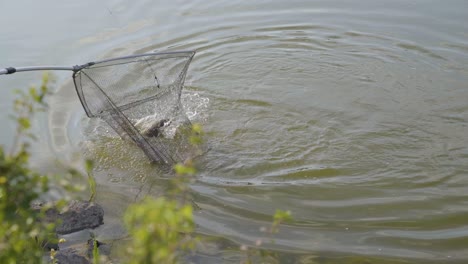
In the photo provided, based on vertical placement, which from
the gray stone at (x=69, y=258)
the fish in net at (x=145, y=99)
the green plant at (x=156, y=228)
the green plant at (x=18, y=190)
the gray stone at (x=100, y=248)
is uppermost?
the fish in net at (x=145, y=99)

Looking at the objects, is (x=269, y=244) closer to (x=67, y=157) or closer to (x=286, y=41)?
(x=67, y=157)

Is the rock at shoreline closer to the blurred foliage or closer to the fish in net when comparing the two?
the fish in net

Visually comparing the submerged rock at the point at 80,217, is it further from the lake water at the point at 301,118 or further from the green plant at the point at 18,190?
the green plant at the point at 18,190

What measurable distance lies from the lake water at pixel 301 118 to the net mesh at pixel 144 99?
35 centimetres

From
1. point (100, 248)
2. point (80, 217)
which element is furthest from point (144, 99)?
point (100, 248)

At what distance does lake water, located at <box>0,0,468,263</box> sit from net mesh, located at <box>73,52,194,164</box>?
1.14 feet

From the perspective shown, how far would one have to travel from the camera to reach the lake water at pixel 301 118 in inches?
189

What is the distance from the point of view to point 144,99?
617 cm

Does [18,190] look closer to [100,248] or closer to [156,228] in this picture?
[156,228]

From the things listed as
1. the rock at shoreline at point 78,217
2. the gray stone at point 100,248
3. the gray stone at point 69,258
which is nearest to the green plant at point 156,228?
the gray stone at point 69,258

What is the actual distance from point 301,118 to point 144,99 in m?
1.98

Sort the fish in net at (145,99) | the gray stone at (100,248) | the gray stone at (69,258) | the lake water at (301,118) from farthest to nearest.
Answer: the fish in net at (145,99)
the lake water at (301,118)
the gray stone at (100,248)
the gray stone at (69,258)

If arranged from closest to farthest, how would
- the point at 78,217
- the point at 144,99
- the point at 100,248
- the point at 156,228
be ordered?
the point at 156,228, the point at 100,248, the point at 78,217, the point at 144,99

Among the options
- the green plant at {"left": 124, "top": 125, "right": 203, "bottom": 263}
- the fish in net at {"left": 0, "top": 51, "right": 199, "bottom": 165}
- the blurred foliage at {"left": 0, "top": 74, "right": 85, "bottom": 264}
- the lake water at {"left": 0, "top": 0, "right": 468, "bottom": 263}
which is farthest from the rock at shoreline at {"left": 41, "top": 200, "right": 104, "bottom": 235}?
the green plant at {"left": 124, "top": 125, "right": 203, "bottom": 263}
